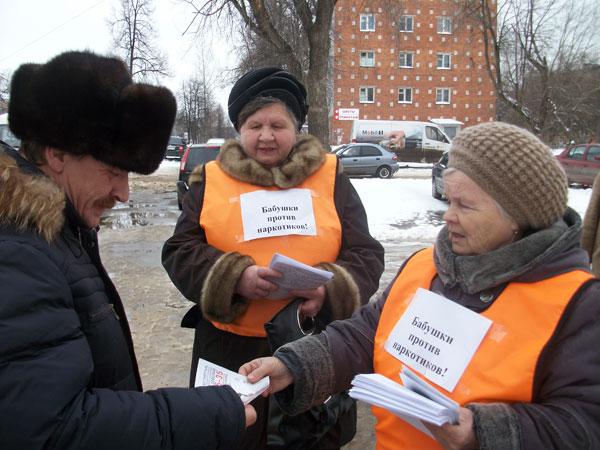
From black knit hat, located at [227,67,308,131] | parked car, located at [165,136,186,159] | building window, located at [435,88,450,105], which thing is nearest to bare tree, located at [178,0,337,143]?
black knit hat, located at [227,67,308,131]

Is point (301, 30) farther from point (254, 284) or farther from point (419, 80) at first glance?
point (419, 80)

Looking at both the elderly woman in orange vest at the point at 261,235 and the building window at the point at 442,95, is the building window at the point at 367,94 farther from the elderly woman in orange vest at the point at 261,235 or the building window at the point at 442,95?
the elderly woman in orange vest at the point at 261,235

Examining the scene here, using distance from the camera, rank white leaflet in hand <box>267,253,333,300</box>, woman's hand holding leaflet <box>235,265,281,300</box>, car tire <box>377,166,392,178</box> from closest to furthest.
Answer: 1. white leaflet in hand <box>267,253,333,300</box>
2. woman's hand holding leaflet <box>235,265,281,300</box>
3. car tire <box>377,166,392,178</box>

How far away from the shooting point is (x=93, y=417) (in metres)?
1.08

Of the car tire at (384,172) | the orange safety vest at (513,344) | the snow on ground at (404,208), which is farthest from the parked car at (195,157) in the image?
the orange safety vest at (513,344)

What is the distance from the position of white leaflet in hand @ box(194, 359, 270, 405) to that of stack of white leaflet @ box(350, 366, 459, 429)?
431mm

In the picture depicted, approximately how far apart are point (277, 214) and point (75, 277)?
104cm

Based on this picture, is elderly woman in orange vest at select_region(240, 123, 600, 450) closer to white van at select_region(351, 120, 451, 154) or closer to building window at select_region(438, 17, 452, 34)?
white van at select_region(351, 120, 451, 154)

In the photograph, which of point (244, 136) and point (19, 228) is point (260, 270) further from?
point (19, 228)

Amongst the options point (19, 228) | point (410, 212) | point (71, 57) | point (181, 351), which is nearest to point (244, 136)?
point (71, 57)

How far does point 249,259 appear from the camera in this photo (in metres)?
2.07

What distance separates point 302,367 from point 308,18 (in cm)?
1338

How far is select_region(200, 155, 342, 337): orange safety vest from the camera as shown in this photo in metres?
2.13

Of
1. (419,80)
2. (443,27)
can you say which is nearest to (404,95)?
(419,80)
